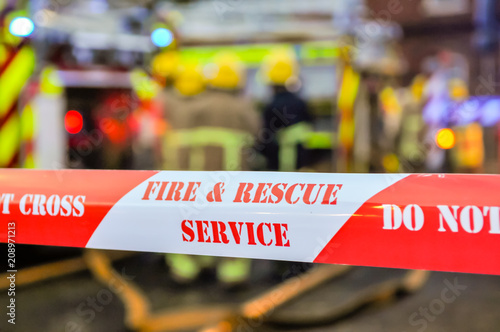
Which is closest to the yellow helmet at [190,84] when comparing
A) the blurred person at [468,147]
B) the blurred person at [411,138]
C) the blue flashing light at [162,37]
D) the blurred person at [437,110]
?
the blue flashing light at [162,37]

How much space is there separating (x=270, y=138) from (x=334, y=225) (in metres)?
3.37

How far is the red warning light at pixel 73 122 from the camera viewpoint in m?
6.69

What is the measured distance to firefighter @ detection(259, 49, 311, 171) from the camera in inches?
169

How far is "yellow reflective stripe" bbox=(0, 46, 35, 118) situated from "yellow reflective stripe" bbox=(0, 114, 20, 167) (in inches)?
3.5

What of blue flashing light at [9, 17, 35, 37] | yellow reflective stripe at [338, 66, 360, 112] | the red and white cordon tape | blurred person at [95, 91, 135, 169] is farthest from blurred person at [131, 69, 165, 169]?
the red and white cordon tape

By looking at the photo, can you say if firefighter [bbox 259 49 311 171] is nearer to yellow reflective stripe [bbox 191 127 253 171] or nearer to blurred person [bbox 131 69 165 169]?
yellow reflective stripe [bbox 191 127 253 171]

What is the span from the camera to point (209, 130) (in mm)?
3865

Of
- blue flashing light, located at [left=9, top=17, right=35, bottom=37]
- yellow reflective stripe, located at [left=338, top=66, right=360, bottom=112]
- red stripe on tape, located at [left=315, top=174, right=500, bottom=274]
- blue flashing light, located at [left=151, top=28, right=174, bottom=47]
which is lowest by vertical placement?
yellow reflective stripe, located at [left=338, top=66, right=360, bottom=112]

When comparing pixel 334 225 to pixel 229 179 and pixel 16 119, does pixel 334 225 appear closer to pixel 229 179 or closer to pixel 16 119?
pixel 229 179

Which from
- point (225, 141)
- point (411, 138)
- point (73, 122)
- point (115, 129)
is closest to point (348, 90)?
point (411, 138)

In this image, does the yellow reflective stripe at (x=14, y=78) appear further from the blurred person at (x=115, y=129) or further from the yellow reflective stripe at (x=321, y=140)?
the yellow reflective stripe at (x=321, y=140)

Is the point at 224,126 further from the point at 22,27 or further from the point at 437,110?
the point at 437,110

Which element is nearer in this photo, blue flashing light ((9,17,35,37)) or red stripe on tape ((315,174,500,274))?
red stripe on tape ((315,174,500,274))

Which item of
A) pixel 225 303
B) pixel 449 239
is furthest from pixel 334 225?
pixel 225 303
